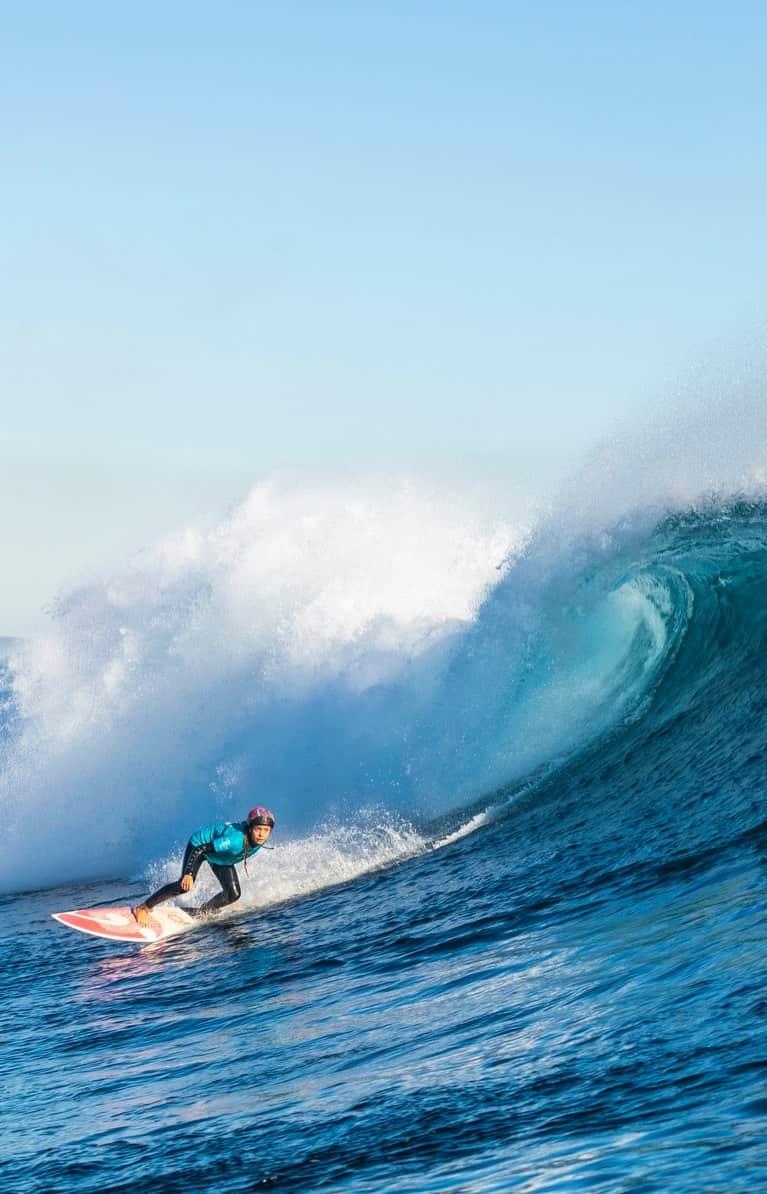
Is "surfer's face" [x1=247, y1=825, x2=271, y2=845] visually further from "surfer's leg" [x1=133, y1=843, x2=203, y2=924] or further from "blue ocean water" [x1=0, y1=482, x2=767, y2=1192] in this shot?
"blue ocean water" [x1=0, y1=482, x2=767, y2=1192]

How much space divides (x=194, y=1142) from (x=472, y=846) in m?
5.52

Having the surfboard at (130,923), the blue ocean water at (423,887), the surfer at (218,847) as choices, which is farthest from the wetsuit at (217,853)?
the blue ocean water at (423,887)

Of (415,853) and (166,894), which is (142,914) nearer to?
(166,894)

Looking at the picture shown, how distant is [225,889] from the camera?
32.1ft

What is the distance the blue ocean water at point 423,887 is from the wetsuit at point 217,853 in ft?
1.50

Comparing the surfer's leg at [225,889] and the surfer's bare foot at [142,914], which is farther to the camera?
the surfer's leg at [225,889]

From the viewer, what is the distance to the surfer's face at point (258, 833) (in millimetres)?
9516

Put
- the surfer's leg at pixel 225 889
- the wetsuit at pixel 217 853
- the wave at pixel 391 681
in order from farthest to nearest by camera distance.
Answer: the wave at pixel 391 681 < the surfer's leg at pixel 225 889 < the wetsuit at pixel 217 853

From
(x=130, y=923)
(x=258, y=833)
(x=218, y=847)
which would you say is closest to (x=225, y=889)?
(x=218, y=847)

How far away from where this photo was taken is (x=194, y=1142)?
468cm

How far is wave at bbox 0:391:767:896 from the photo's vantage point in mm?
12320

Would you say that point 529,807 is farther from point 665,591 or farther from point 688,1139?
point 688,1139

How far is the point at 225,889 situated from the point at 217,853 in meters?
0.34

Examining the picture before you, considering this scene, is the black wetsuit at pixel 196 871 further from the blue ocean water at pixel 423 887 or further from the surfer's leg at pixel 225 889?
the blue ocean water at pixel 423 887
